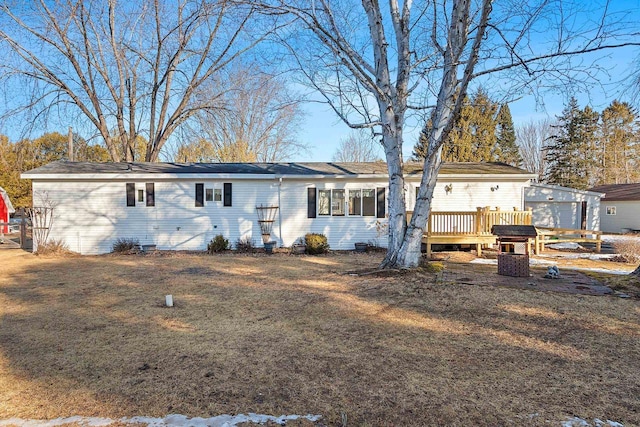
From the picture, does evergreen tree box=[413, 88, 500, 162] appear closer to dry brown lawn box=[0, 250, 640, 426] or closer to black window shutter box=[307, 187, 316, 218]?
black window shutter box=[307, 187, 316, 218]

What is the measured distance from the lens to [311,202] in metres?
13.0

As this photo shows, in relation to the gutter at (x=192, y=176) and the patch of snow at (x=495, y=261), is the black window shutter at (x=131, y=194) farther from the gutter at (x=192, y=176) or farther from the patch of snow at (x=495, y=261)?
the patch of snow at (x=495, y=261)

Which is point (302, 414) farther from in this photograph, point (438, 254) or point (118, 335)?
point (438, 254)

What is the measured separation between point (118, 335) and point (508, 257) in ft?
22.9

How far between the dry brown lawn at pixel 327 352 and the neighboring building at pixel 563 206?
1356 centimetres

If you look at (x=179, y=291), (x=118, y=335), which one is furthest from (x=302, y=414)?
(x=179, y=291)

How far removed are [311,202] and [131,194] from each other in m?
6.10

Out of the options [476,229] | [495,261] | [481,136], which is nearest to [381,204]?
[476,229]

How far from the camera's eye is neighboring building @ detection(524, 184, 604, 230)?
17.6 meters

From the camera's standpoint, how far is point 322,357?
3.72 metres

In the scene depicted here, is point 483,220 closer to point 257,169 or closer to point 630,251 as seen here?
point 630,251

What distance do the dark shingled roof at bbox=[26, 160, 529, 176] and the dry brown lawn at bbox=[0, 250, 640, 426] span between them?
651 centimetres

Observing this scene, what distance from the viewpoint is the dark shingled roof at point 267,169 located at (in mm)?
12875

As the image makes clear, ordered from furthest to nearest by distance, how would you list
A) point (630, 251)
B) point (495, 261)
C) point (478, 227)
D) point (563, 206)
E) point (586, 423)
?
1. point (563, 206)
2. point (478, 227)
3. point (630, 251)
4. point (495, 261)
5. point (586, 423)
